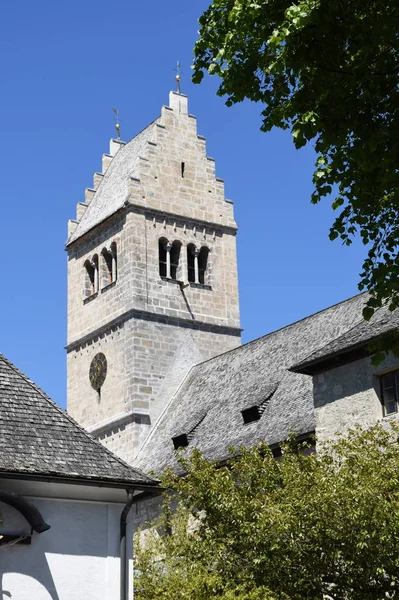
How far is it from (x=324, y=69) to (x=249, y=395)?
29.6 meters

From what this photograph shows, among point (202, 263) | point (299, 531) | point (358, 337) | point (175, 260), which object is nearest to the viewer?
point (299, 531)

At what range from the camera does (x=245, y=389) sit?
4197cm

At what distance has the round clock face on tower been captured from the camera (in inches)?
1986

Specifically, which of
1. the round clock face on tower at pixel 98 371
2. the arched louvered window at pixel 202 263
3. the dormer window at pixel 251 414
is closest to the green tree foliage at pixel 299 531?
the dormer window at pixel 251 414

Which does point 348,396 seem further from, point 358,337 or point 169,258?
point 169,258

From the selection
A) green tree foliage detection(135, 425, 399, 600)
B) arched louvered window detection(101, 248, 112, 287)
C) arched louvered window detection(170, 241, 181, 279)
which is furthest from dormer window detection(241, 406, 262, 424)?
Answer: arched louvered window detection(101, 248, 112, 287)

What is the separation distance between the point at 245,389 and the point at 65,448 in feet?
75.9

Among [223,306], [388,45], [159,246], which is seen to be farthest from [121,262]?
[388,45]

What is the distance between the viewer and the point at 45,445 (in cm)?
1902

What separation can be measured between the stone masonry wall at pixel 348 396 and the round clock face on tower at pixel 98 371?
21.3 meters

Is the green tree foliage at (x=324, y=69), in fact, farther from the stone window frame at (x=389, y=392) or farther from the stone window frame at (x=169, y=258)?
the stone window frame at (x=169, y=258)

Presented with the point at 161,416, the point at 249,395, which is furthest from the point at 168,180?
the point at 249,395

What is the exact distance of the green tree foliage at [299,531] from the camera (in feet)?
64.8

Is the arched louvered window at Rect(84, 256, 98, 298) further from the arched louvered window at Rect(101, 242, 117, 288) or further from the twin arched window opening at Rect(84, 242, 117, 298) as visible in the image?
the arched louvered window at Rect(101, 242, 117, 288)
